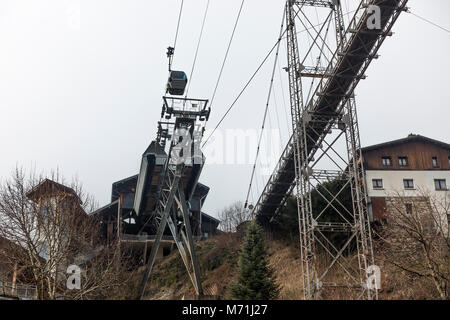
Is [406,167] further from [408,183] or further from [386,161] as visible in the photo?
[386,161]

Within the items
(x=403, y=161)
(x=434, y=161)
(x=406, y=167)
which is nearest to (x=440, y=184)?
(x=434, y=161)

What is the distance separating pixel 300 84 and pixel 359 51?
4544 millimetres

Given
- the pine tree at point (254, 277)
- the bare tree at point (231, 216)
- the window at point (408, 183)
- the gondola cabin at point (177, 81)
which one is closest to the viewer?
the pine tree at point (254, 277)

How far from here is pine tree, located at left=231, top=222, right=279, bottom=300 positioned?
23.4 m

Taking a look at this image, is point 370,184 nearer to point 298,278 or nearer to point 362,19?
point 298,278

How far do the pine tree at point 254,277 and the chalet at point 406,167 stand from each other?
13199 millimetres

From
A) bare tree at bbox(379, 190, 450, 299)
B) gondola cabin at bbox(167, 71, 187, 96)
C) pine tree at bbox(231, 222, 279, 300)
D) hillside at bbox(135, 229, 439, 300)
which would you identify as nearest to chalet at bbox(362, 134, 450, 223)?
hillside at bbox(135, 229, 439, 300)

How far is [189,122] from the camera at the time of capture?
26.0 metres

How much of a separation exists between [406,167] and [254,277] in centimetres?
1853

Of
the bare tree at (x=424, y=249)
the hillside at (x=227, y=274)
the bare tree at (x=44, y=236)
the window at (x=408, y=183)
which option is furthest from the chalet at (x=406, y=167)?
the bare tree at (x=44, y=236)

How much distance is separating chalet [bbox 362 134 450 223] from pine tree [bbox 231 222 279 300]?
13.2 metres

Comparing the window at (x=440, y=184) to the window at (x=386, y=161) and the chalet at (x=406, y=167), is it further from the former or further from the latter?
the window at (x=386, y=161)

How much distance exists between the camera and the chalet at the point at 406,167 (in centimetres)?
3509
